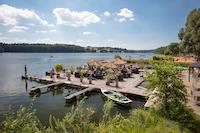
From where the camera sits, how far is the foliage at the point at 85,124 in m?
7.92

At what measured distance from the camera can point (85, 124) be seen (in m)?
9.40

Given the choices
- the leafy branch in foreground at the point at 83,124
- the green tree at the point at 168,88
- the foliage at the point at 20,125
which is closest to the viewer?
the foliage at the point at 20,125

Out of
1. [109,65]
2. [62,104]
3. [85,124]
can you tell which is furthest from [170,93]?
[109,65]

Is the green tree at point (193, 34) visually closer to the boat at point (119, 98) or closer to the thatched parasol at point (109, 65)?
the thatched parasol at point (109, 65)

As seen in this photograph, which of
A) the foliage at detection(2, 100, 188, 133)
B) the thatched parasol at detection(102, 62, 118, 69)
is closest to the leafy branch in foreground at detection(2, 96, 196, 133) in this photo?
the foliage at detection(2, 100, 188, 133)

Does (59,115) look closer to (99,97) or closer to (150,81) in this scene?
(99,97)

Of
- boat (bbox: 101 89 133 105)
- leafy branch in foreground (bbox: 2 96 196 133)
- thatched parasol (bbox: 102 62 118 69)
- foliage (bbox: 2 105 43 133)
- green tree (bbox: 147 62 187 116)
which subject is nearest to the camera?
foliage (bbox: 2 105 43 133)

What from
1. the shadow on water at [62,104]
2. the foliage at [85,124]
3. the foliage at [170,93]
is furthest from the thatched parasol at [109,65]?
the foliage at [85,124]

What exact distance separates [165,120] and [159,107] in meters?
1.52

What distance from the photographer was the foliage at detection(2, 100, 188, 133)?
792 cm

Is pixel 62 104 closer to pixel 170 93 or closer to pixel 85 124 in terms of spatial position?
pixel 170 93

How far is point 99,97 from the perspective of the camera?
1052 inches

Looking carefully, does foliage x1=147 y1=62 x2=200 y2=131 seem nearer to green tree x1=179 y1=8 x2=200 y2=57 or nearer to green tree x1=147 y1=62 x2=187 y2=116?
green tree x1=147 y1=62 x2=187 y2=116

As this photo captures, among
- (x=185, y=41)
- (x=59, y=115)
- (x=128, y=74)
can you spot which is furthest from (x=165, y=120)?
(x=185, y=41)
